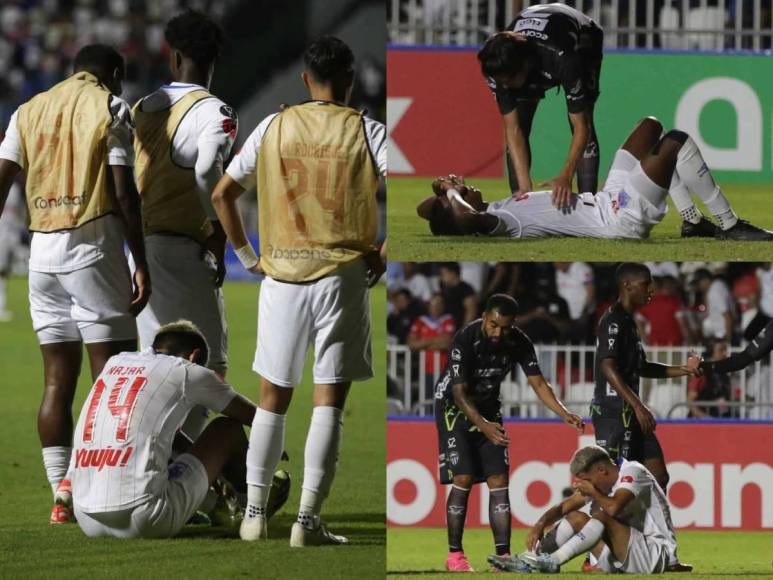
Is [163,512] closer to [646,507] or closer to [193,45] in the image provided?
[646,507]

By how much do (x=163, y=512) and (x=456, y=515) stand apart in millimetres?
948

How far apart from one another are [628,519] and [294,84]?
16.6 m

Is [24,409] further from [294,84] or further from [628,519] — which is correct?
[294,84]

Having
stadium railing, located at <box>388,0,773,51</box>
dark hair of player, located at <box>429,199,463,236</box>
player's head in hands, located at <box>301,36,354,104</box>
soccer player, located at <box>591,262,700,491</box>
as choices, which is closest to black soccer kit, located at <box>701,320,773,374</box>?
soccer player, located at <box>591,262,700,491</box>

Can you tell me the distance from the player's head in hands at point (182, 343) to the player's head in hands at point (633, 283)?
1.37 meters

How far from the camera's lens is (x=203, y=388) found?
465 cm

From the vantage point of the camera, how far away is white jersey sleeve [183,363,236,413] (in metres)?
4.64

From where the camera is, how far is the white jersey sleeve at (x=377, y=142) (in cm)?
430

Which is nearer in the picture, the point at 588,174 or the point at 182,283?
the point at 588,174

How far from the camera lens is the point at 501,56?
173 inches

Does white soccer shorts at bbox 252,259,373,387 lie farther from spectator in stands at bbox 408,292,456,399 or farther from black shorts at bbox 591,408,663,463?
spectator in stands at bbox 408,292,456,399

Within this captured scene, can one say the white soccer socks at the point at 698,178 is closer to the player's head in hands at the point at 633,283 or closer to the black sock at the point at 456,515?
the player's head in hands at the point at 633,283

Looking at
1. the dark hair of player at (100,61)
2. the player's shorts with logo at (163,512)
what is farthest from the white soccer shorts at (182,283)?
the player's shorts with logo at (163,512)

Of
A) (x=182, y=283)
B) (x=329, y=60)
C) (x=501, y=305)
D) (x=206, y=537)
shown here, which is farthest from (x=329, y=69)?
(x=206, y=537)
